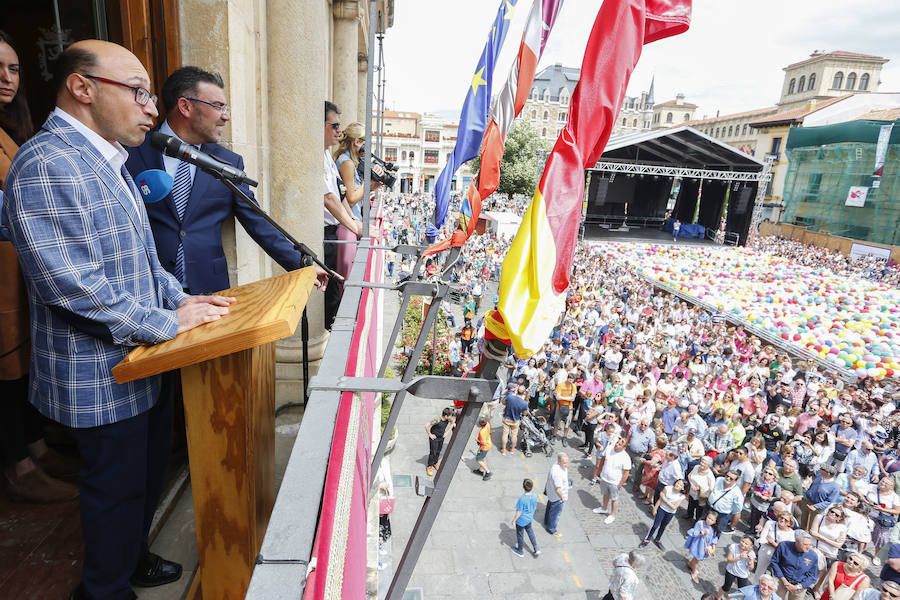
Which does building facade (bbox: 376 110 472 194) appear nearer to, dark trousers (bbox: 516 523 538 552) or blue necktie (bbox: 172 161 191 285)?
dark trousers (bbox: 516 523 538 552)

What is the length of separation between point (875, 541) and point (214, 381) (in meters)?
11.0

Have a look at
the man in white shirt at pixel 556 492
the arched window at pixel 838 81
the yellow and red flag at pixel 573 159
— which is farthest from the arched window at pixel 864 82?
the yellow and red flag at pixel 573 159

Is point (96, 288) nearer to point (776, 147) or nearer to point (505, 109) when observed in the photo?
point (505, 109)

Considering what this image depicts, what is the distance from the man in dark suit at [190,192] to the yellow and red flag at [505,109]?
1325 mm

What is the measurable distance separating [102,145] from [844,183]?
4817 cm

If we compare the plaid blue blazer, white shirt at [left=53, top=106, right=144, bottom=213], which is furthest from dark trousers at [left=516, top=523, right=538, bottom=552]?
white shirt at [left=53, top=106, right=144, bottom=213]

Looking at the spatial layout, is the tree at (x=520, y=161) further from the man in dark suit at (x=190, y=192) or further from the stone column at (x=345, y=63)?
the man in dark suit at (x=190, y=192)

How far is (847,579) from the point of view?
6.54 metres

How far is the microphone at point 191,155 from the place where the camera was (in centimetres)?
181

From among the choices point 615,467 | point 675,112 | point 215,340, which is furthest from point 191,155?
point 675,112

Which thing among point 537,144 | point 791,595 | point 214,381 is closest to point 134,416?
point 214,381

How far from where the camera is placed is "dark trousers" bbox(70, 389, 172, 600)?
5.24 feet

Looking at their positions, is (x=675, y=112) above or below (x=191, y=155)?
above

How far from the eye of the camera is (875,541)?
8312 millimetres
